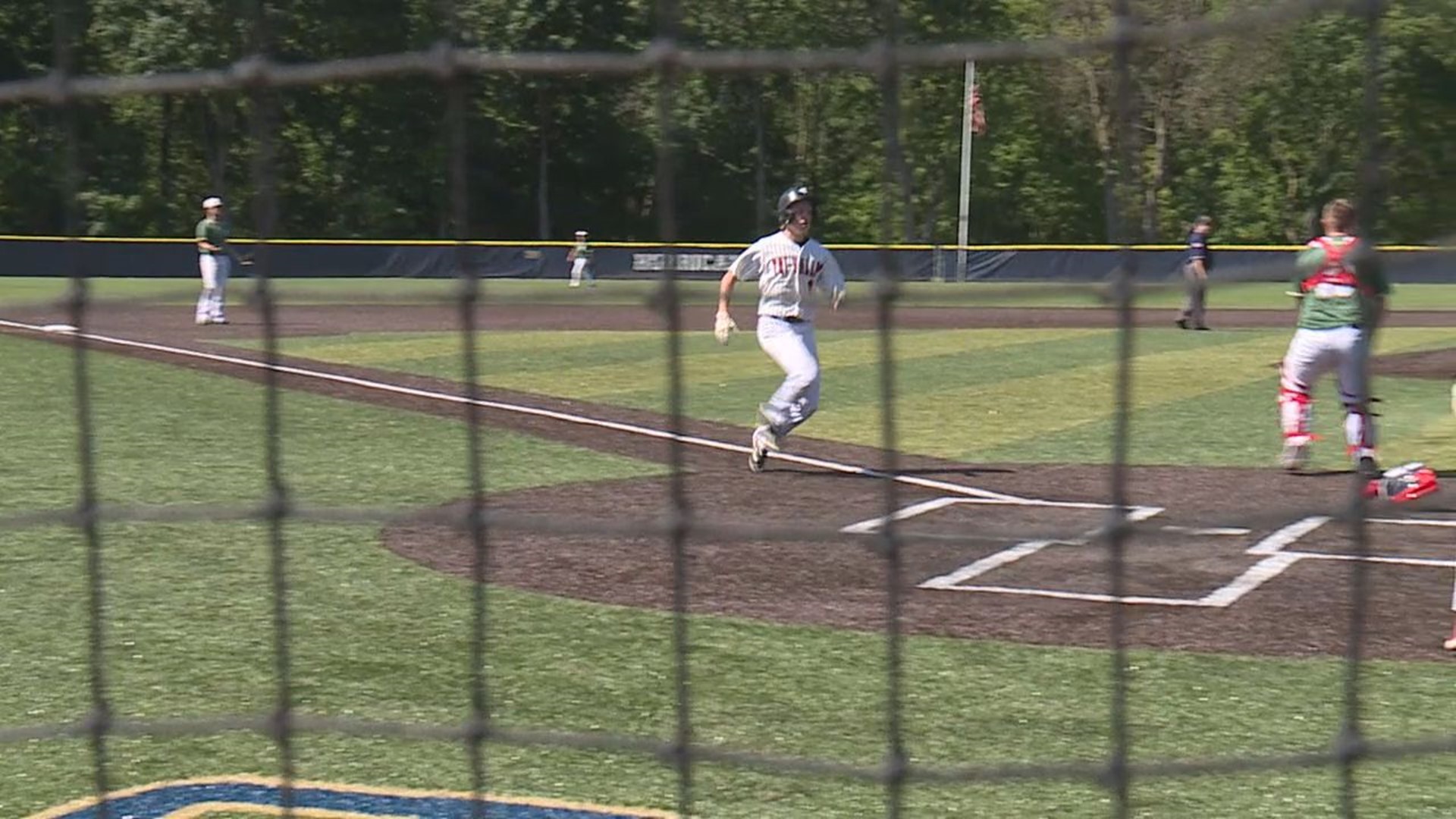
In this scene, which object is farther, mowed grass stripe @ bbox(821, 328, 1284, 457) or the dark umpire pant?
mowed grass stripe @ bbox(821, 328, 1284, 457)

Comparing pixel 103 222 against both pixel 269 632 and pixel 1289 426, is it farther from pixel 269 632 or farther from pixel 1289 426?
pixel 1289 426

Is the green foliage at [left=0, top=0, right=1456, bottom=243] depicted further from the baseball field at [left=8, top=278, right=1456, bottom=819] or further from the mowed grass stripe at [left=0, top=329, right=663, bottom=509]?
the mowed grass stripe at [left=0, top=329, right=663, bottom=509]

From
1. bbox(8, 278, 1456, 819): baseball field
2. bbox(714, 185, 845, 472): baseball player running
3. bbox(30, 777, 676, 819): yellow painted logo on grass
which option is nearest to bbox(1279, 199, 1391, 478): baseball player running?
bbox(8, 278, 1456, 819): baseball field

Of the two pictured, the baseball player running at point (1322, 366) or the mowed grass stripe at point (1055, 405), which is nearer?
the baseball player running at point (1322, 366)

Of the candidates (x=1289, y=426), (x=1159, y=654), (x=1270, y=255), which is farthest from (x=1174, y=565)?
(x=1270, y=255)

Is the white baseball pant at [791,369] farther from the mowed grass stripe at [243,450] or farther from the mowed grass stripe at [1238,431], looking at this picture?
the mowed grass stripe at [1238,431]

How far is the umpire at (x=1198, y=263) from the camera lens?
2.41 meters

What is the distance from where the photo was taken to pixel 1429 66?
2.20m

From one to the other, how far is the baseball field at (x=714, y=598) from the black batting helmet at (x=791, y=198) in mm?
162

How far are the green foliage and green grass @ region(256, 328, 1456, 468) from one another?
650 centimetres

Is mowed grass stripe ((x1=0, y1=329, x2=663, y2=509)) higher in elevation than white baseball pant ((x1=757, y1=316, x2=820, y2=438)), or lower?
lower

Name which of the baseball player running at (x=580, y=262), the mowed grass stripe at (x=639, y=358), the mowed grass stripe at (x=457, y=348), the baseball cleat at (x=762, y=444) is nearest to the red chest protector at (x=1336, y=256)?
the baseball player running at (x=580, y=262)

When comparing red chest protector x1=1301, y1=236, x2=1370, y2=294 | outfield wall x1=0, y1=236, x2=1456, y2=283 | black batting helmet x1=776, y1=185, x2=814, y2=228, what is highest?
black batting helmet x1=776, y1=185, x2=814, y2=228

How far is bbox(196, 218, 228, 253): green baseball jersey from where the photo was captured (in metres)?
2.89
